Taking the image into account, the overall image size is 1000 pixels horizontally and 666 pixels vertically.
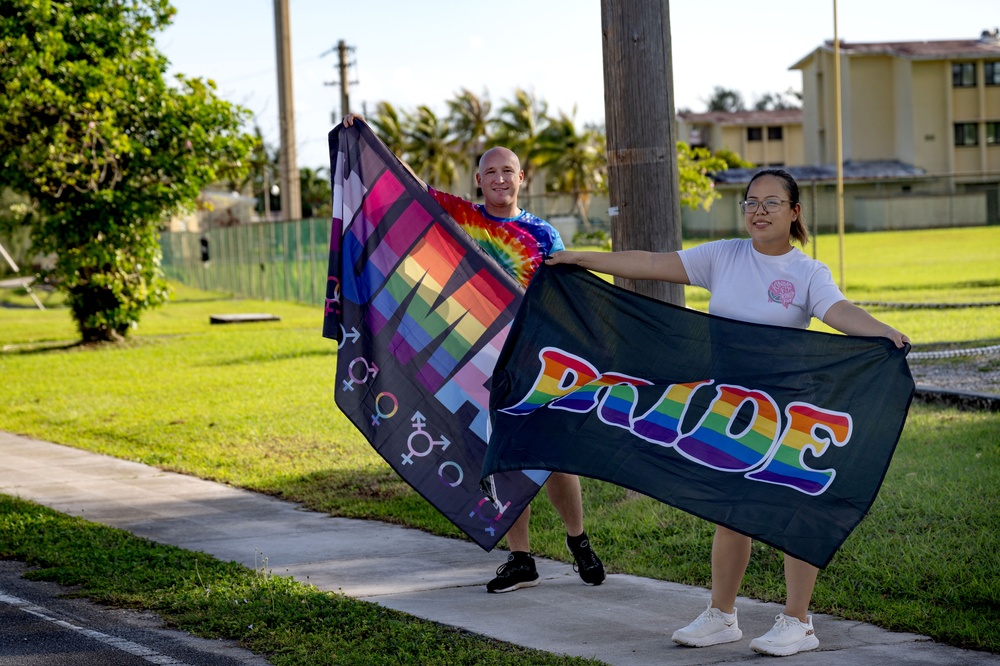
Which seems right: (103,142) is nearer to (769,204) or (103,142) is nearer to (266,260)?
(266,260)

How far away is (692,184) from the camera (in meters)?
22.4

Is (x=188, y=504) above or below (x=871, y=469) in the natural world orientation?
below

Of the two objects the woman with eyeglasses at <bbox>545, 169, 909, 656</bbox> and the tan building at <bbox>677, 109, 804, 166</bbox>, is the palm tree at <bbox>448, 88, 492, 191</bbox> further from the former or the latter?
the woman with eyeglasses at <bbox>545, 169, 909, 656</bbox>

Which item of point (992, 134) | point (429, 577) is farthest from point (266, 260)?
point (992, 134)

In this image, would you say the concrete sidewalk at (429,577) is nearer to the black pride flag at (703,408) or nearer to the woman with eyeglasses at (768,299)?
the woman with eyeglasses at (768,299)

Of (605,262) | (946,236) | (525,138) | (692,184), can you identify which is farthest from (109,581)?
(525,138)

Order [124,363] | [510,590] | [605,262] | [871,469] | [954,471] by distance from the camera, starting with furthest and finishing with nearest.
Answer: [124,363] → [954,471] → [510,590] → [605,262] → [871,469]

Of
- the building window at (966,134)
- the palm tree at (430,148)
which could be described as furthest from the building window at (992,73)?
the palm tree at (430,148)

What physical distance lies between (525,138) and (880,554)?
64.7 m

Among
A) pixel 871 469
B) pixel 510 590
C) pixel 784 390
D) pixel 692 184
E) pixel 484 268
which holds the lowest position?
pixel 510 590

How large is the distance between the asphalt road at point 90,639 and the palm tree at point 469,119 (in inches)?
2674

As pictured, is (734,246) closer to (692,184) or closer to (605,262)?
(605,262)

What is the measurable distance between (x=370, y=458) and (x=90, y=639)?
4.62 metres

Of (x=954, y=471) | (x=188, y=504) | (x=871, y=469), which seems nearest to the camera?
(x=871, y=469)
